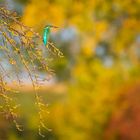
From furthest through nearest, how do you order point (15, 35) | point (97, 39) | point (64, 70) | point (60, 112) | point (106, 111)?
point (64, 70) → point (97, 39) → point (60, 112) → point (106, 111) → point (15, 35)

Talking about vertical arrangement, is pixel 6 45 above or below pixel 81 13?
below

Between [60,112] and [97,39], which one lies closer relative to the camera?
[60,112]

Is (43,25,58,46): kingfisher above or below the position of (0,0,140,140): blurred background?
below

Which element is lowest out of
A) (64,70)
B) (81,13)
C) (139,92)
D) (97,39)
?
(139,92)

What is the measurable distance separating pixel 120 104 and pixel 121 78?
2.18 metres

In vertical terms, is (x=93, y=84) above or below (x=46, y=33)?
above

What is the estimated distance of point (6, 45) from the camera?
339 centimetres

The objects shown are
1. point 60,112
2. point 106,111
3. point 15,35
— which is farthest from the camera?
point 60,112

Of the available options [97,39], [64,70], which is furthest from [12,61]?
[64,70]

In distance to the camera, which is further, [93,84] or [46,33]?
[93,84]

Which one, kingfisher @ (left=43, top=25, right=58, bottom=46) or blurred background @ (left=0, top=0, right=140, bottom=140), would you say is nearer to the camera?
kingfisher @ (left=43, top=25, right=58, bottom=46)

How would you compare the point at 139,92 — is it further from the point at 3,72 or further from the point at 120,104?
the point at 3,72

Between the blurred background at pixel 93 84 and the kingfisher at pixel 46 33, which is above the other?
the blurred background at pixel 93 84

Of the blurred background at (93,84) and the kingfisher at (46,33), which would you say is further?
the blurred background at (93,84)
